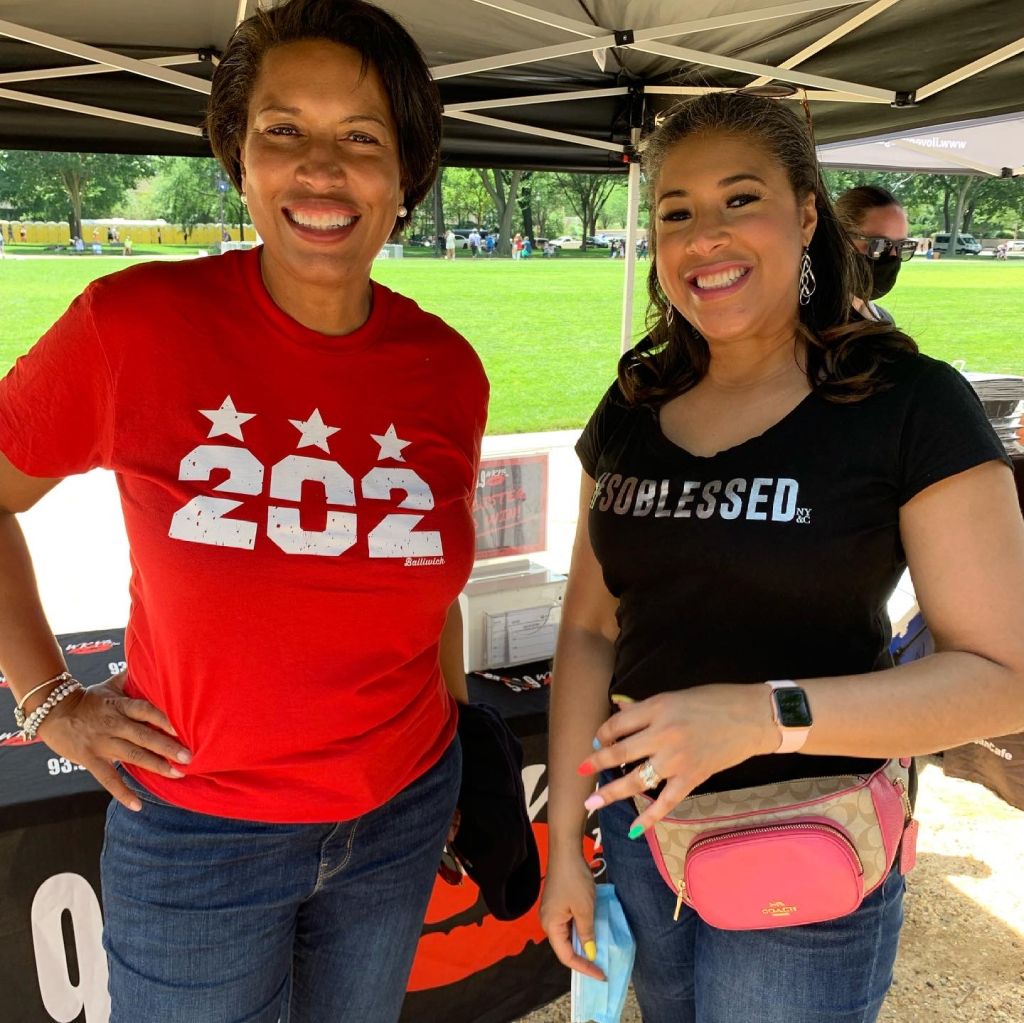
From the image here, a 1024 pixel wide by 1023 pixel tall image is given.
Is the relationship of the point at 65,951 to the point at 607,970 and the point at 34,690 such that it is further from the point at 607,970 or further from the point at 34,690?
the point at 607,970

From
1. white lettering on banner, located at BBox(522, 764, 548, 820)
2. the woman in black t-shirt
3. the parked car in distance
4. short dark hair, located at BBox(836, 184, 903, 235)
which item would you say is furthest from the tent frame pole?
the parked car in distance

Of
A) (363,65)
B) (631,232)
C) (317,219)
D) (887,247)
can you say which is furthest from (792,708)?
(631,232)

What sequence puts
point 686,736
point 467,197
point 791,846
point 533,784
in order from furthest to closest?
point 467,197 < point 533,784 < point 791,846 < point 686,736

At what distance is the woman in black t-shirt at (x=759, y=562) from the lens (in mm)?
1085

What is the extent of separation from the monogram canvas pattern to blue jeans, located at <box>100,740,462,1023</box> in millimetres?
394

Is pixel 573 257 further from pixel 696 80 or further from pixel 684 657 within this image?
pixel 684 657

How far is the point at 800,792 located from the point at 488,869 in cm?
62

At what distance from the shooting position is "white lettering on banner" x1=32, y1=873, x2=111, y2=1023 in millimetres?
1875

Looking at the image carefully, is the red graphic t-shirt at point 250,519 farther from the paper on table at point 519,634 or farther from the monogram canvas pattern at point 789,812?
the paper on table at point 519,634

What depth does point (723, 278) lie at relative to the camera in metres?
1.33

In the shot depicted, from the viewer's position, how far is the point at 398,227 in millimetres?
1562

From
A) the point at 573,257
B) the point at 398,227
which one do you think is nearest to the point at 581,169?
the point at 398,227

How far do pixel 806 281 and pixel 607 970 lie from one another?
3.60 feet

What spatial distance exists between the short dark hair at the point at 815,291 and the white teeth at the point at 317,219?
1.75ft
